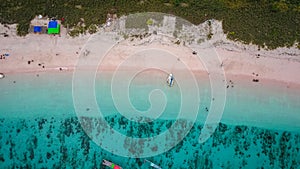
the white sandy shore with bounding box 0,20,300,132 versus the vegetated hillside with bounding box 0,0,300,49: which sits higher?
the vegetated hillside with bounding box 0,0,300,49

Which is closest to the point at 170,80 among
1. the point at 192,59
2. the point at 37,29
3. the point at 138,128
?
the point at 192,59

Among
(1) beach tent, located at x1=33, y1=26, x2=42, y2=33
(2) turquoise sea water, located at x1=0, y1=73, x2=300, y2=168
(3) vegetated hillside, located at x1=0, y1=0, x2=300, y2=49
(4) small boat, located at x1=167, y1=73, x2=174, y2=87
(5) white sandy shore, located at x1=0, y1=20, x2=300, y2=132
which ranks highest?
(3) vegetated hillside, located at x1=0, y1=0, x2=300, y2=49

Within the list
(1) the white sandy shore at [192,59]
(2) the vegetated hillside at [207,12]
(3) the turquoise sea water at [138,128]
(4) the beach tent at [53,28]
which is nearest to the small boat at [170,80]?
(3) the turquoise sea water at [138,128]

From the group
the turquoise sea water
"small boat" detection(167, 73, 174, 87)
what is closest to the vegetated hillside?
the turquoise sea water

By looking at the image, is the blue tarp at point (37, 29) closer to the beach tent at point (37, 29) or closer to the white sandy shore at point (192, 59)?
the beach tent at point (37, 29)

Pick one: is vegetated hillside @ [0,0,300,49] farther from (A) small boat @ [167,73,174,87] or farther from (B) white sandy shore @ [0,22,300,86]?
(A) small boat @ [167,73,174,87]
